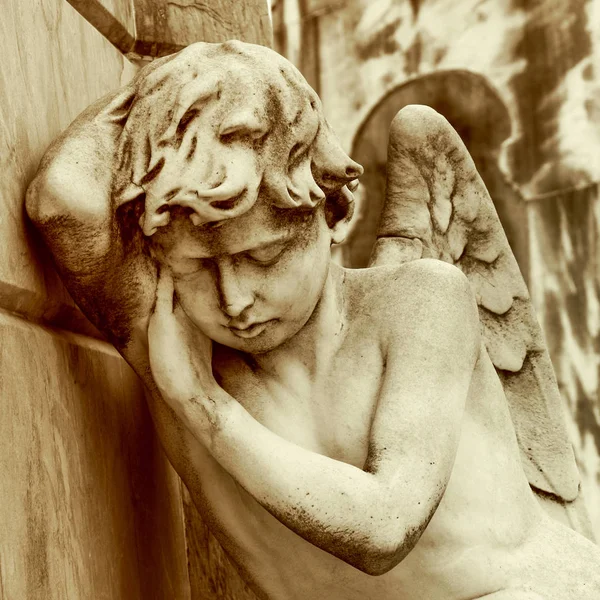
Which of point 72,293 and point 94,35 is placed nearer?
point 72,293

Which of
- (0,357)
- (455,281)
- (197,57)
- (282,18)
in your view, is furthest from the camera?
(282,18)

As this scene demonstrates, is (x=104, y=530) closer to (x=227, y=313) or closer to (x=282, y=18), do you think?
(x=227, y=313)

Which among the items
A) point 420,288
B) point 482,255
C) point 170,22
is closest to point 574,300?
point 482,255

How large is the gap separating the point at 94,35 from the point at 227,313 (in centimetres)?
80

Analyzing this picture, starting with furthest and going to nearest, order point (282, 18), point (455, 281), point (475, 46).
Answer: point (282, 18) → point (475, 46) → point (455, 281)

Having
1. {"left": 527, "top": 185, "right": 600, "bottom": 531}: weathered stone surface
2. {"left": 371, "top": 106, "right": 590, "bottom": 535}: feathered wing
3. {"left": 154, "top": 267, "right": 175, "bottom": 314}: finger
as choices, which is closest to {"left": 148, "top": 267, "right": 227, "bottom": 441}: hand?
{"left": 154, "top": 267, "right": 175, "bottom": 314}: finger

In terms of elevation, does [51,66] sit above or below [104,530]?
above

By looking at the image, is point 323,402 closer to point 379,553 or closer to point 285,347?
point 285,347

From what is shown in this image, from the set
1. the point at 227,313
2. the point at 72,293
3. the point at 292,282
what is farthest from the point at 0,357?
the point at 292,282

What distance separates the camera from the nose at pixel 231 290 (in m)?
1.68

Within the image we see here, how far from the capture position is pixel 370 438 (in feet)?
5.62

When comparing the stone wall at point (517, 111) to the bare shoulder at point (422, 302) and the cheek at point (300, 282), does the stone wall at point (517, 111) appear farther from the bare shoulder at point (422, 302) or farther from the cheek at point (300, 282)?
the cheek at point (300, 282)

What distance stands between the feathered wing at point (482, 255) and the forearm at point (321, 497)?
2.19ft

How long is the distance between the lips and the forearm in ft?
0.55
